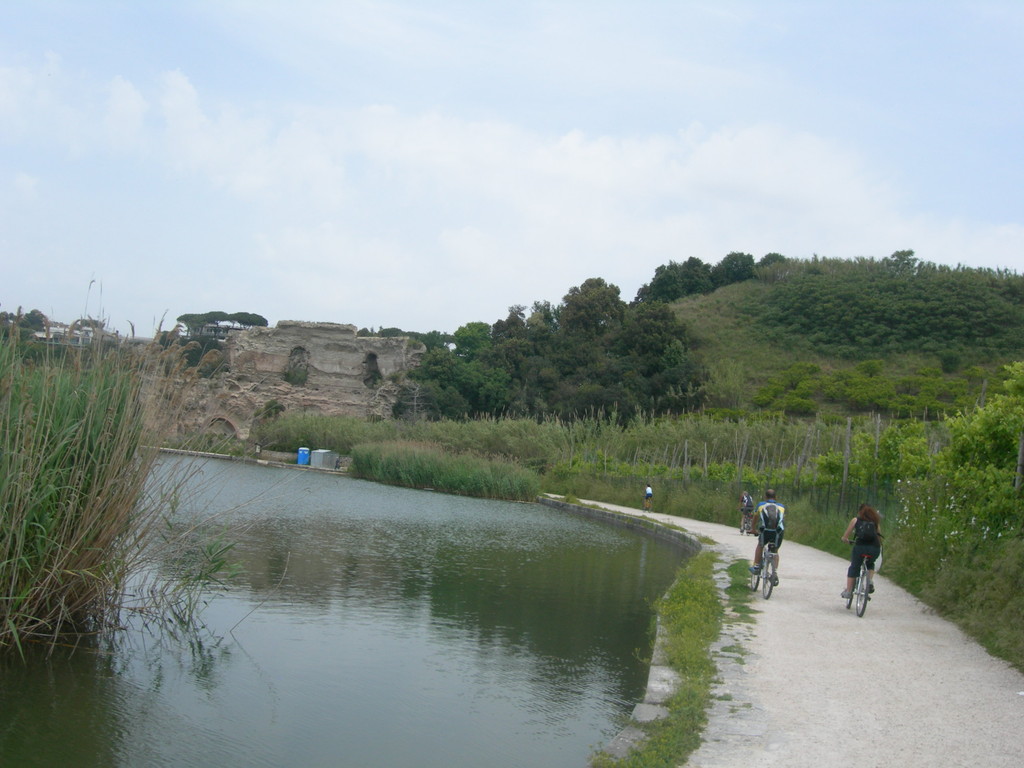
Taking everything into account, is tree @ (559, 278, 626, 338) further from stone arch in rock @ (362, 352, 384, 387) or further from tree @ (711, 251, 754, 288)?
tree @ (711, 251, 754, 288)

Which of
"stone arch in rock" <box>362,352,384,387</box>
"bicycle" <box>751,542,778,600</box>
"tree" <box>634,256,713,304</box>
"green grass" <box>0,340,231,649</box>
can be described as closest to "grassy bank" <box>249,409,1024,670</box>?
"bicycle" <box>751,542,778,600</box>

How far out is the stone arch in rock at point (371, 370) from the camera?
212ft

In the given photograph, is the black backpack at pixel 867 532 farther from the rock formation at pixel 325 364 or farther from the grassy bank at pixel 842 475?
the rock formation at pixel 325 364

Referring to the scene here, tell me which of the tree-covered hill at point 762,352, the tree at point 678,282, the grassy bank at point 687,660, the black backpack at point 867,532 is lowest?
the grassy bank at point 687,660

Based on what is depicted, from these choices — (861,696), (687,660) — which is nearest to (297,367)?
(687,660)

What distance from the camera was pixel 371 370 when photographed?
65188mm

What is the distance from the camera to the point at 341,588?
12250 mm

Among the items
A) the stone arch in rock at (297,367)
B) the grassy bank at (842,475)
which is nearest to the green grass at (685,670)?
the grassy bank at (842,475)

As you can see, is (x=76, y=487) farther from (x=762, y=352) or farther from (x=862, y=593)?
(x=762, y=352)

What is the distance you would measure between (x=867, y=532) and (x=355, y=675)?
5.82m

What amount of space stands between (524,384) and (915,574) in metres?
45.9

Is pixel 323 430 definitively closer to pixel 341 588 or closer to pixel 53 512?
pixel 341 588

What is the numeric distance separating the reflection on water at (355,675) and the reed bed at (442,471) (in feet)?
57.0

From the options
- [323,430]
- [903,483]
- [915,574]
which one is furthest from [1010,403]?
[323,430]
